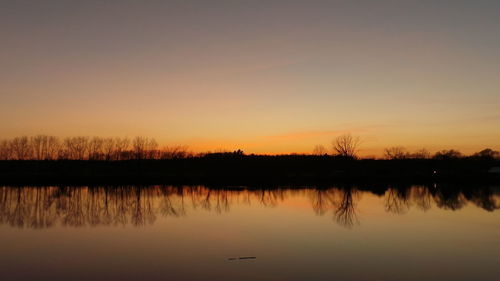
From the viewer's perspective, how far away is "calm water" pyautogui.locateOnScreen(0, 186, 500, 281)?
10.7 meters

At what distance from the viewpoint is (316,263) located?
38.1 ft

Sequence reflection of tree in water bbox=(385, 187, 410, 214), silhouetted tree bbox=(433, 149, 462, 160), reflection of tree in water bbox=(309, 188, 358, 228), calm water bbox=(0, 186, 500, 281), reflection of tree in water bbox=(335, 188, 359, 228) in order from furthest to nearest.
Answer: silhouetted tree bbox=(433, 149, 462, 160), reflection of tree in water bbox=(385, 187, 410, 214), reflection of tree in water bbox=(309, 188, 358, 228), reflection of tree in water bbox=(335, 188, 359, 228), calm water bbox=(0, 186, 500, 281)

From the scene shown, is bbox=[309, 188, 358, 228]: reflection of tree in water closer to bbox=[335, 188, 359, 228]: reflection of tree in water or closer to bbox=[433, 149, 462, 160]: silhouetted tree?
bbox=[335, 188, 359, 228]: reflection of tree in water

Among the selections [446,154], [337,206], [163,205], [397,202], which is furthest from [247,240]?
[446,154]

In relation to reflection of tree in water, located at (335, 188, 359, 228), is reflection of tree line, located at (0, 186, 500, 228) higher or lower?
higher

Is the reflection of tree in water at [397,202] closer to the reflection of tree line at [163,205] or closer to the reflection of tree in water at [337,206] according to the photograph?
the reflection of tree line at [163,205]

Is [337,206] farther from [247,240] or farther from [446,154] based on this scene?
[446,154]

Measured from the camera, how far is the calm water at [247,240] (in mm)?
10656

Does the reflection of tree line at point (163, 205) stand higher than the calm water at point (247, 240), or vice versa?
the reflection of tree line at point (163, 205)

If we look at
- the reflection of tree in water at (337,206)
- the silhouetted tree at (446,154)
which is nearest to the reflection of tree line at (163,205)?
the reflection of tree in water at (337,206)

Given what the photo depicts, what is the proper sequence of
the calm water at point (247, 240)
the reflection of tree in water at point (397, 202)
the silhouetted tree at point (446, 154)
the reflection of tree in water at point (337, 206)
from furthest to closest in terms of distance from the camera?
the silhouetted tree at point (446, 154) → the reflection of tree in water at point (397, 202) → the reflection of tree in water at point (337, 206) → the calm water at point (247, 240)

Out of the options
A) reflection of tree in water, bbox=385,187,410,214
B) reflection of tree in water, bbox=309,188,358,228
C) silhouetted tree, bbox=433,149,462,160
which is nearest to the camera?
reflection of tree in water, bbox=309,188,358,228

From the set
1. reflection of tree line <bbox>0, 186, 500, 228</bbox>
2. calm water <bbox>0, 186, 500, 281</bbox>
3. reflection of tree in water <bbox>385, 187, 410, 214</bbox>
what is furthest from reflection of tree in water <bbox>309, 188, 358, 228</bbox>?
reflection of tree in water <bbox>385, 187, 410, 214</bbox>

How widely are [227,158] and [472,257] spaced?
259 ft
